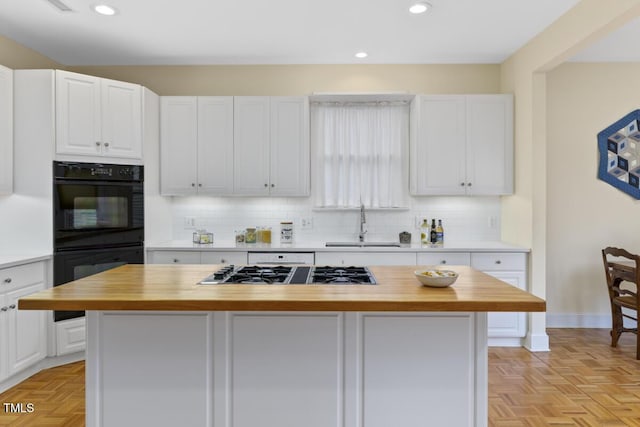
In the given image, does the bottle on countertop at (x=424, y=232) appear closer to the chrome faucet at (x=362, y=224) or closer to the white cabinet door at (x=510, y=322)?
the chrome faucet at (x=362, y=224)

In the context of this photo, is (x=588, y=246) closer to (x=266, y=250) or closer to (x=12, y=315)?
(x=266, y=250)

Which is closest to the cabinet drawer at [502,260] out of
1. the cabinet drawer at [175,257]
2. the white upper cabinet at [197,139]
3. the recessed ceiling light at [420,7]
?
the recessed ceiling light at [420,7]

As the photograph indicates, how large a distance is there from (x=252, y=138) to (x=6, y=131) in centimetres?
204

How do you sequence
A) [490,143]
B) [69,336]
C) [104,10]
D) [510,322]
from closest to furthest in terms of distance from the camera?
[104,10], [69,336], [510,322], [490,143]

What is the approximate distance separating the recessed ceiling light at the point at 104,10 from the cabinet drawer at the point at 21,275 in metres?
2.07

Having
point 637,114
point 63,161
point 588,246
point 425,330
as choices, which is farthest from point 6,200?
point 637,114

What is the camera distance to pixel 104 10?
318 cm

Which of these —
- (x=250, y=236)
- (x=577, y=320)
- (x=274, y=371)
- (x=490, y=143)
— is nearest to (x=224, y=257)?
(x=250, y=236)

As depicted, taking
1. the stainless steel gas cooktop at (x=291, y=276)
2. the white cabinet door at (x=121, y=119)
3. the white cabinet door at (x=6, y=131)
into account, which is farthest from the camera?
the white cabinet door at (x=121, y=119)

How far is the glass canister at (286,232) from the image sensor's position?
4.19 metres

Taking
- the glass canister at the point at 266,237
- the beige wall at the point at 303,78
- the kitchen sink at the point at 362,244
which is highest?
the beige wall at the point at 303,78

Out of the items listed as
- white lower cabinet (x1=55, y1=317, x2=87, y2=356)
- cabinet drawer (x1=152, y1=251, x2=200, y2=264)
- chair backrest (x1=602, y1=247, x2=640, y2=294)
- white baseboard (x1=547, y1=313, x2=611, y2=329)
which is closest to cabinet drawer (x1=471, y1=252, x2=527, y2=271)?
chair backrest (x1=602, y1=247, x2=640, y2=294)

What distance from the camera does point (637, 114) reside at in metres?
4.20

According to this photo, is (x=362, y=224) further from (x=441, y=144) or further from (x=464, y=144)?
(x=464, y=144)
